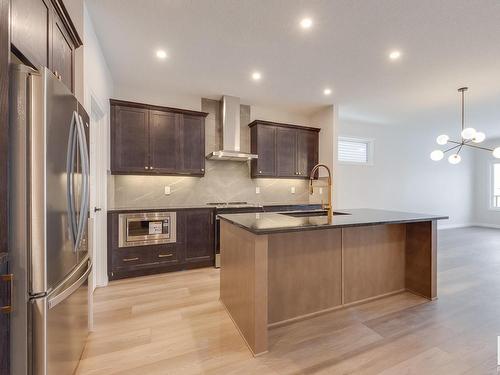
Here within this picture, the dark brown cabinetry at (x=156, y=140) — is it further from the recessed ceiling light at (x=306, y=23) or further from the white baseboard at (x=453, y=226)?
the white baseboard at (x=453, y=226)

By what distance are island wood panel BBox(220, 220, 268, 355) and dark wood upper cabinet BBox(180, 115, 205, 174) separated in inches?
74.0

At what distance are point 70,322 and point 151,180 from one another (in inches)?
109

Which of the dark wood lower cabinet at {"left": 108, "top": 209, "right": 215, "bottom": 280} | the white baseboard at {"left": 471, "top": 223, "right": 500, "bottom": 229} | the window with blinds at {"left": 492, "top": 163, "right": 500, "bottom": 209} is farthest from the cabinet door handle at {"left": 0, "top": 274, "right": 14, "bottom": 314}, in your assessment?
the window with blinds at {"left": 492, "top": 163, "right": 500, "bottom": 209}

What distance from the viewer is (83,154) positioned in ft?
4.96

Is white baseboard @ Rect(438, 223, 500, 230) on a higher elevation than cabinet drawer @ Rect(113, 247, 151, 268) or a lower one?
lower

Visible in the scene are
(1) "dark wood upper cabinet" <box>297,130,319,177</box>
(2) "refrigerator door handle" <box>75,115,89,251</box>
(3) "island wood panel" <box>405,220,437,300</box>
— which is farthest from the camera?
(1) "dark wood upper cabinet" <box>297,130,319,177</box>

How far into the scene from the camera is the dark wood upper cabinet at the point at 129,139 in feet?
11.3

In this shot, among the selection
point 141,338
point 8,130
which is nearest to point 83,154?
point 8,130

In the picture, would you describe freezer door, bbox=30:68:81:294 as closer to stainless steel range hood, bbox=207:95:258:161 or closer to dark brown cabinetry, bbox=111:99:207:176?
dark brown cabinetry, bbox=111:99:207:176

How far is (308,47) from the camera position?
277cm

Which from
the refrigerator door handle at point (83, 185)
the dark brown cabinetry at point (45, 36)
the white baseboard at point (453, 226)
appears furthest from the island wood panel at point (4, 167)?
the white baseboard at point (453, 226)

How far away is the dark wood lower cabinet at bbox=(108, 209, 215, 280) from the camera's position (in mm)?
3184

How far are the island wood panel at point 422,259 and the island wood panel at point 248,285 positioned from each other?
1943mm

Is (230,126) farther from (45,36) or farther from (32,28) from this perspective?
(32,28)
